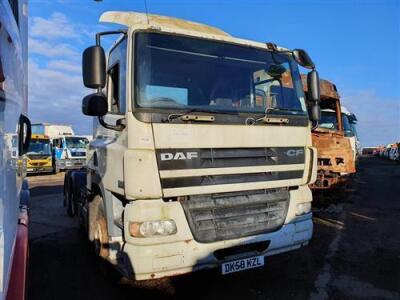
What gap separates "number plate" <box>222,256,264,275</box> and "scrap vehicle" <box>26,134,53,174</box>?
21165 millimetres

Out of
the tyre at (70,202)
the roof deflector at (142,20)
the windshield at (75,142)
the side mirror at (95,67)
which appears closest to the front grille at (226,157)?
the side mirror at (95,67)

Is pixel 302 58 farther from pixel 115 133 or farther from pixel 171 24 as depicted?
pixel 115 133

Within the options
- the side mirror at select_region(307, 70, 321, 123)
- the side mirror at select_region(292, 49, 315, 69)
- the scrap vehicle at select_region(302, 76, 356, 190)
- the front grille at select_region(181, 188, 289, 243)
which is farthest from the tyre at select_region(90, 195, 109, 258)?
the scrap vehicle at select_region(302, 76, 356, 190)

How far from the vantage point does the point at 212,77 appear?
14.6 feet

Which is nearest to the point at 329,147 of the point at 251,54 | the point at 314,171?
the point at 314,171

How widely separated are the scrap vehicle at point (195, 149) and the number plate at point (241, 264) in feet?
0.04

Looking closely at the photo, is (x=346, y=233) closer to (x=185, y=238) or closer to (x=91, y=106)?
(x=185, y=238)

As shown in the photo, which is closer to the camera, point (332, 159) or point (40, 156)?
point (332, 159)

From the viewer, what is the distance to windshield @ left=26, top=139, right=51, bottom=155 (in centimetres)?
2330

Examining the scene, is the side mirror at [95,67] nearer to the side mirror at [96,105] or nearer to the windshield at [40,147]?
the side mirror at [96,105]

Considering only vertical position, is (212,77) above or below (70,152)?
above

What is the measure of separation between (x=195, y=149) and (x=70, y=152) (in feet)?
72.1

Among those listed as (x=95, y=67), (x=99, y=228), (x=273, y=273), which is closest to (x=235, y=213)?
(x=273, y=273)

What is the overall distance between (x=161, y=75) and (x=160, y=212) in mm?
1398
